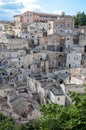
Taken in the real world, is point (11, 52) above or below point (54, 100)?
above

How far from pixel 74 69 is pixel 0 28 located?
21.0 metres

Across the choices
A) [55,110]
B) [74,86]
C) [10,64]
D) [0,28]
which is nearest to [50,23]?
[0,28]

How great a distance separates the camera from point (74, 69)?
36625 mm

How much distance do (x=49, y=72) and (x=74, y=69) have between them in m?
3.30

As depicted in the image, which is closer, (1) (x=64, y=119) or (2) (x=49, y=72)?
(1) (x=64, y=119)

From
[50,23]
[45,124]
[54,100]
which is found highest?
[50,23]

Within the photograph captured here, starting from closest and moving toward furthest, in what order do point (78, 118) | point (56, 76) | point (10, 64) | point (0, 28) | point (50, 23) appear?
point (78, 118) < point (56, 76) < point (10, 64) < point (50, 23) < point (0, 28)

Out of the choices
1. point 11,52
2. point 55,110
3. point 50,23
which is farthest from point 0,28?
point 55,110

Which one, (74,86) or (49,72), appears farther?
(49,72)

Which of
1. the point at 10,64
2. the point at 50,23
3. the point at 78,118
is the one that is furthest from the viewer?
the point at 50,23

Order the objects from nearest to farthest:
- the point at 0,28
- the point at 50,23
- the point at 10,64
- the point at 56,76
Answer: the point at 56,76
the point at 10,64
the point at 50,23
the point at 0,28

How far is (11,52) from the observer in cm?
3966

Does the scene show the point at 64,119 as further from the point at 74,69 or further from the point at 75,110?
the point at 74,69

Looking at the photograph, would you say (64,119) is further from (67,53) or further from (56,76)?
(67,53)
